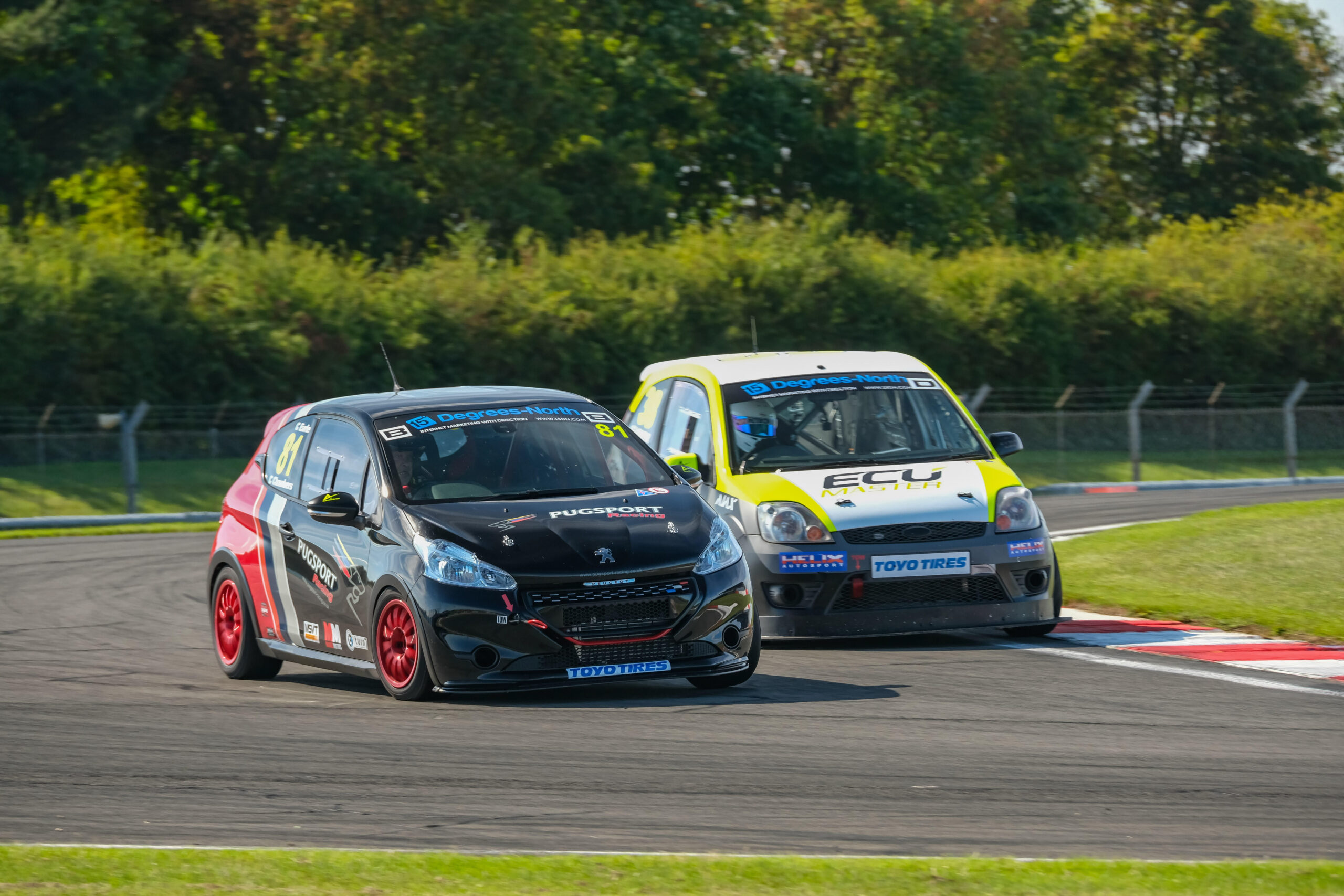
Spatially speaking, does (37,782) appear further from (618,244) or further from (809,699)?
(618,244)

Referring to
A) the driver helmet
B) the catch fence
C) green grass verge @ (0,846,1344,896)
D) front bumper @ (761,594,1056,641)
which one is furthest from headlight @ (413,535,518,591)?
the catch fence

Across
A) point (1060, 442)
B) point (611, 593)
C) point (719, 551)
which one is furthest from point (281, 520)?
point (1060, 442)

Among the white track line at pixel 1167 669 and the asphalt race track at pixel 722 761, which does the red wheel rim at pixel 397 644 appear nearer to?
the asphalt race track at pixel 722 761

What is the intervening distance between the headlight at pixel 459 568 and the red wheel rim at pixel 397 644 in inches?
10.2

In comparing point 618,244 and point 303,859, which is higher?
point 618,244

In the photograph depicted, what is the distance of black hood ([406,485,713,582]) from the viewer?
9133mm

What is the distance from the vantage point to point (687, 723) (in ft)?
28.3

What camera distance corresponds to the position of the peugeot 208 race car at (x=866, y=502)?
11.4m

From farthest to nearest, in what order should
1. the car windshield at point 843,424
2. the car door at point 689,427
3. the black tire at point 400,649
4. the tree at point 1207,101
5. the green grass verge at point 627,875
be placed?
the tree at point 1207,101 → the car door at point 689,427 → the car windshield at point 843,424 → the black tire at point 400,649 → the green grass verge at point 627,875

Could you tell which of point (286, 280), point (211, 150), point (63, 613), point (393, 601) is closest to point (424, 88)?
point (211, 150)

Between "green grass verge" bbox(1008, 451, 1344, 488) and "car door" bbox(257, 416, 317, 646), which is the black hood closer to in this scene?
"car door" bbox(257, 416, 317, 646)

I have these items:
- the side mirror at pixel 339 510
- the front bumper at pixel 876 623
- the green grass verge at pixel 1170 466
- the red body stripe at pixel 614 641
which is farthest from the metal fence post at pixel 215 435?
the red body stripe at pixel 614 641

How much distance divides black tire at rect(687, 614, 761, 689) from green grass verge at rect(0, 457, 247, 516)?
20.1 meters

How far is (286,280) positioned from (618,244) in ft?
28.7
